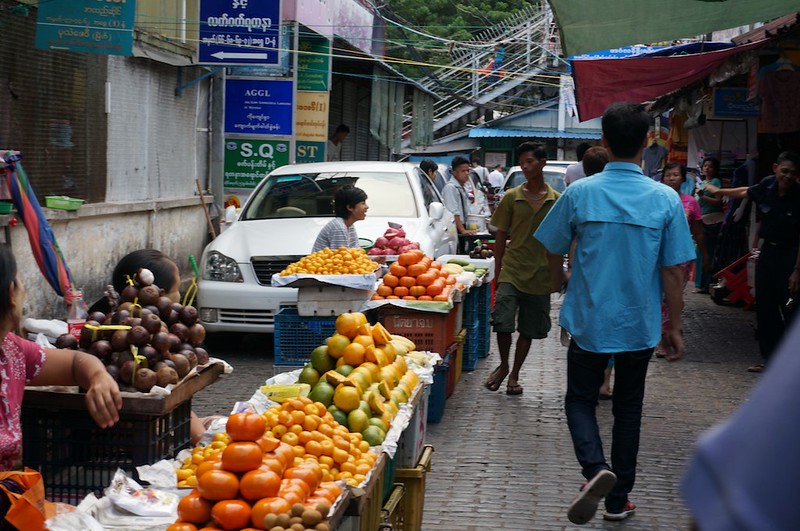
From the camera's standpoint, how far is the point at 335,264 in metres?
8.88

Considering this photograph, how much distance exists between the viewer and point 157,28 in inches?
599

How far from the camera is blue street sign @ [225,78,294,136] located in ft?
58.3

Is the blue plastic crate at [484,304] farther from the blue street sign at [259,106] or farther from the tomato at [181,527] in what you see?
the blue street sign at [259,106]

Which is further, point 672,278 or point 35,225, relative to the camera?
point 35,225

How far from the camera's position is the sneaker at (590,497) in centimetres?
521

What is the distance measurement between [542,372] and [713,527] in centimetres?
935

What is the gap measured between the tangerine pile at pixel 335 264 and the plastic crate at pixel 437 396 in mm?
1048

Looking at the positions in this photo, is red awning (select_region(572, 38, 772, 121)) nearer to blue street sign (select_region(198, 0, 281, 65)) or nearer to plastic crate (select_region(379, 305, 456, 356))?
blue street sign (select_region(198, 0, 281, 65))

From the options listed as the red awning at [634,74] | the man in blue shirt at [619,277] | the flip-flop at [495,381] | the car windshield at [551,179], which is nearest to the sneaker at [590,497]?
the man in blue shirt at [619,277]

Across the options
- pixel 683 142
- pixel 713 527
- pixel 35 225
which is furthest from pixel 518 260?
pixel 683 142

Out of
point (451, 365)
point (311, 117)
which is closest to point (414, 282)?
point (451, 365)

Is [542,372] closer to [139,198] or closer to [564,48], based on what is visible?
[564,48]

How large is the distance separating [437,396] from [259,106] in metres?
10.9

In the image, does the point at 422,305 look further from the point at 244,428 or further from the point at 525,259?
the point at 244,428
